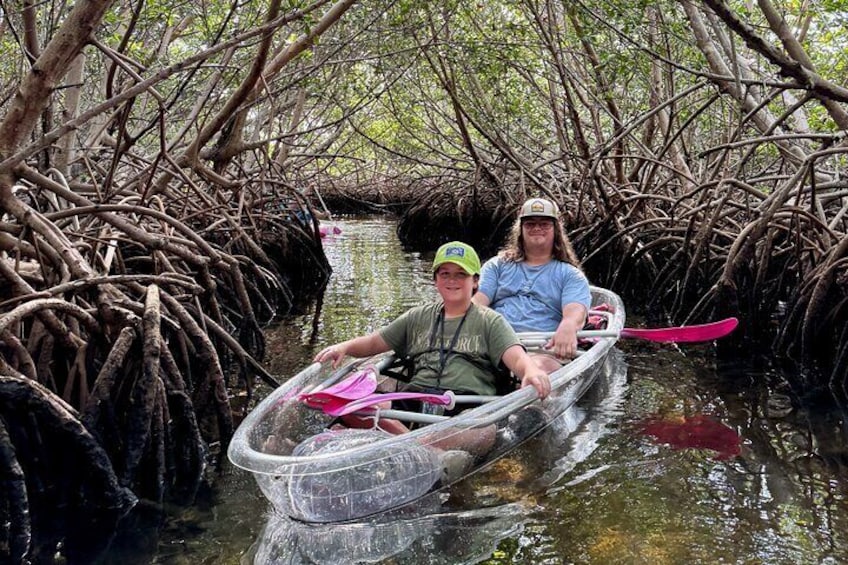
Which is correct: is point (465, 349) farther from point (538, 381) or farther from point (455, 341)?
point (538, 381)

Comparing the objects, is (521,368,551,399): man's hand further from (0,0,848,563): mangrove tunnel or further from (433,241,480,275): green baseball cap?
(0,0,848,563): mangrove tunnel

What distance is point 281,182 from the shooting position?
10336mm

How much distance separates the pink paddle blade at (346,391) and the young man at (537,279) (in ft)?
4.79

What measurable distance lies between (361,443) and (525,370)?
0.80 metres

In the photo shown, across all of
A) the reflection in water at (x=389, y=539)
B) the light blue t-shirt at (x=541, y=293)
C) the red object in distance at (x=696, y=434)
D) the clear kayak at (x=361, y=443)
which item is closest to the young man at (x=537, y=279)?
Result: the light blue t-shirt at (x=541, y=293)

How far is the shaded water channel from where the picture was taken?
3.32m

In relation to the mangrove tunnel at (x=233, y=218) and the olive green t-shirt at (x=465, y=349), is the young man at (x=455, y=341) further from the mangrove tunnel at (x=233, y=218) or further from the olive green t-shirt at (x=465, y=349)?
the mangrove tunnel at (x=233, y=218)

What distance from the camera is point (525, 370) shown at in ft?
12.8

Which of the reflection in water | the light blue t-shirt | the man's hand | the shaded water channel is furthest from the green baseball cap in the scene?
the light blue t-shirt

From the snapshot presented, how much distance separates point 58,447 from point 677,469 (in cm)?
264

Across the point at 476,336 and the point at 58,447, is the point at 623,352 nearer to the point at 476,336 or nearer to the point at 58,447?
the point at 476,336

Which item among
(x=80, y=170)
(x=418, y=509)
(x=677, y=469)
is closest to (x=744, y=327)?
(x=677, y=469)

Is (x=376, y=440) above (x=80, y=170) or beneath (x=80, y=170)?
beneath

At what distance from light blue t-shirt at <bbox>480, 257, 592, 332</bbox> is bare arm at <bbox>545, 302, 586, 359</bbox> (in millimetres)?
181
